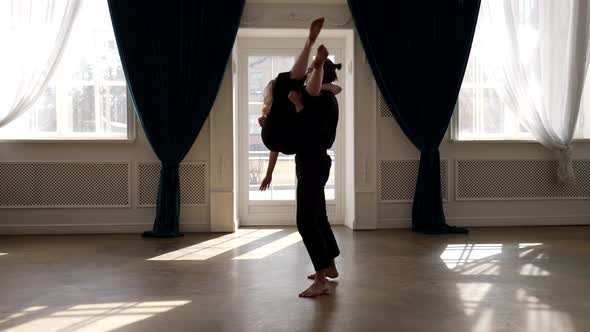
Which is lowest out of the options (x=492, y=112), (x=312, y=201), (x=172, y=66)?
(x=312, y=201)

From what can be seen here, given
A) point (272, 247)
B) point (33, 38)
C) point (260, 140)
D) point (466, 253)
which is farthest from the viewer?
point (260, 140)

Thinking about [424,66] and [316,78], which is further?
[424,66]

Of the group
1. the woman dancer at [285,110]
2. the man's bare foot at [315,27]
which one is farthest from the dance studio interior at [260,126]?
the man's bare foot at [315,27]

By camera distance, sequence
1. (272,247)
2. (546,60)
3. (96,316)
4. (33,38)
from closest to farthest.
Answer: (96,316) < (272,247) < (33,38) < (546,60)

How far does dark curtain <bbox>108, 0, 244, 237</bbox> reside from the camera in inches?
239

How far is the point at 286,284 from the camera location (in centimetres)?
397

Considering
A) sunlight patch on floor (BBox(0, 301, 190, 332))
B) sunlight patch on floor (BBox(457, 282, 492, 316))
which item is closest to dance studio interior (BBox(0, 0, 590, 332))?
sunlight patch on floor (BBox(457, 282, 492, 316))

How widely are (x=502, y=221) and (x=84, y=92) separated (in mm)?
4687

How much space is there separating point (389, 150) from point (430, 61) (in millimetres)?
1029

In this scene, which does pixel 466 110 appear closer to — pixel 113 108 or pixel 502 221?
pixel 502 221

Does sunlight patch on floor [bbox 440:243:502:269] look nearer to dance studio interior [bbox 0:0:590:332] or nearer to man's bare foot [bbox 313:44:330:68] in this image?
dance studio interior [bbox 0:0:590:332]

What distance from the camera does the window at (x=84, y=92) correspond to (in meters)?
6.19

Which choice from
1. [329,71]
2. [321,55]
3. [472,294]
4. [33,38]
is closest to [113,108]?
[33,38]

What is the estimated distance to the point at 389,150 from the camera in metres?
6.50
